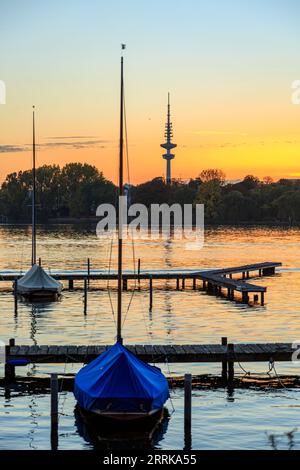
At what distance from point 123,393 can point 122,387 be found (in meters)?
0.19

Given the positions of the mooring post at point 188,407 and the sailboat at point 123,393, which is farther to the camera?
the mooring post at point 188,407

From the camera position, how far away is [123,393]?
85.1 feet

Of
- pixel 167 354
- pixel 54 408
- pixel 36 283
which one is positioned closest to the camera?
pixel 54 408

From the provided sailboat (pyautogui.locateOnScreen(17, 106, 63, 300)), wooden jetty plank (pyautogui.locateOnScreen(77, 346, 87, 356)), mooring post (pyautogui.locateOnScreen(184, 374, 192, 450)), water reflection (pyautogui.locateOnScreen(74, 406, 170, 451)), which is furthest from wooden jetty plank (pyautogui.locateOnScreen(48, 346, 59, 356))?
sailboat (pyautogui.locateOnScreen(17, 106, 63, 300))

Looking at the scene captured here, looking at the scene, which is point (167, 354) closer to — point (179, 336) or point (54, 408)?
point (54, 408)

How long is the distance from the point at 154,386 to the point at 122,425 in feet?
5.06

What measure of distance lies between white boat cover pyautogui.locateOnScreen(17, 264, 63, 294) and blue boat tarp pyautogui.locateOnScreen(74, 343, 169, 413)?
116ft

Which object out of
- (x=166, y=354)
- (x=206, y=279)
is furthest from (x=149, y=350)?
A: (x=206, y=279)

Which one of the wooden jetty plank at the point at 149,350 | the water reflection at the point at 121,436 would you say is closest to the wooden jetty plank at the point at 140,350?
the wooden jetty plank at the point at 149,350

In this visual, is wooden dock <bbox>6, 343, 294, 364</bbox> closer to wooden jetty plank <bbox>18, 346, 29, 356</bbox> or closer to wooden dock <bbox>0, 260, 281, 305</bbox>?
wooden jetty plank <bbox>18, 346, 29, 356</bbox>

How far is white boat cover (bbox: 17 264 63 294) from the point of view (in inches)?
2457

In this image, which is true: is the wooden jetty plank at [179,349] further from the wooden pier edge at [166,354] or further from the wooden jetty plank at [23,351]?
the wooden jetty plank at [23,351]

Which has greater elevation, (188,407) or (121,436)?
(188,407)

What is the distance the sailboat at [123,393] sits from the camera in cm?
2600
